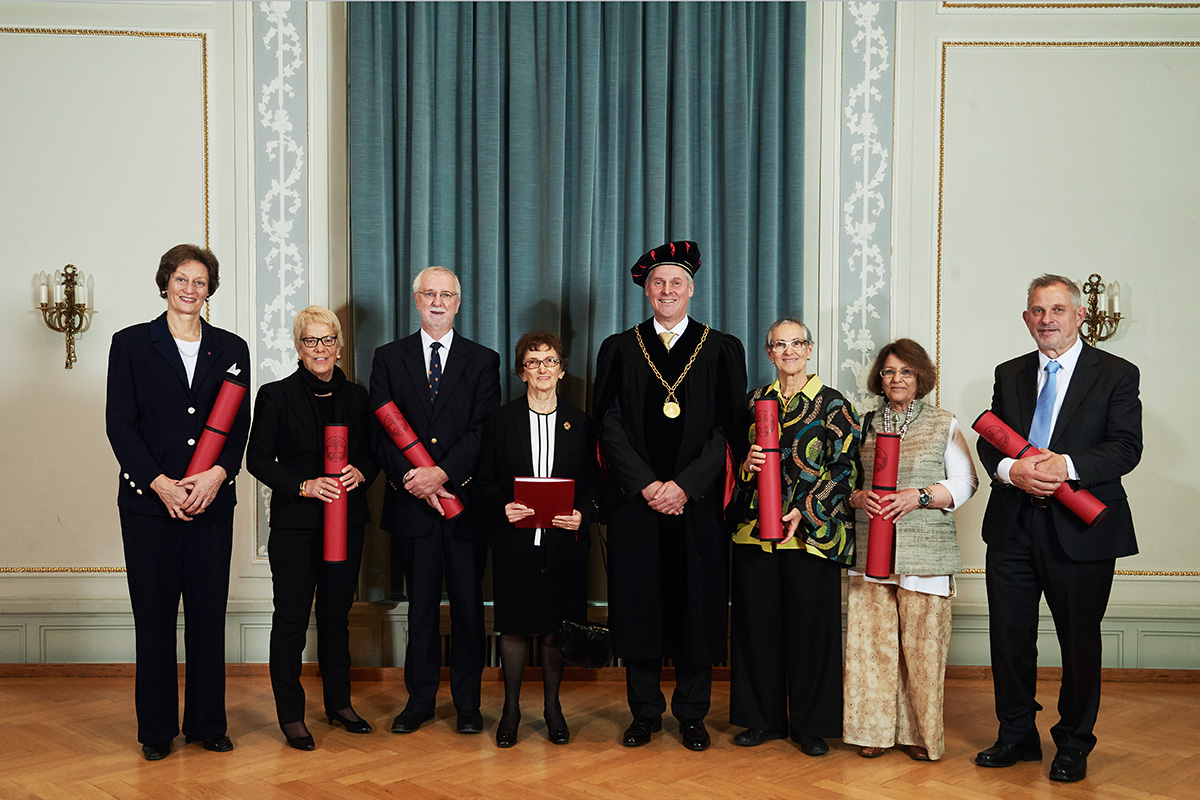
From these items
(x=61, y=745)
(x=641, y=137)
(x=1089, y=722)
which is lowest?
(x=61, y=745)

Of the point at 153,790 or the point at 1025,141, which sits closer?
the point at 153,790

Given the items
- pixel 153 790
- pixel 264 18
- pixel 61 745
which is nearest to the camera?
pixel 153 790

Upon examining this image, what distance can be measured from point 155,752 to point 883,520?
2494mm

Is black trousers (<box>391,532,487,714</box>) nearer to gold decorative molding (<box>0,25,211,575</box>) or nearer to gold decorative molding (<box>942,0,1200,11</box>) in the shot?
gold decorative molding (<box>0,25,211,575</box>)

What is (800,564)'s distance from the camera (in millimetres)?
3049

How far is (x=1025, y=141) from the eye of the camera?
161 inches

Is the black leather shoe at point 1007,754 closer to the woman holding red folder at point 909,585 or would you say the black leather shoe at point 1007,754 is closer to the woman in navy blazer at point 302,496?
the woman holding red folder at point 909,585

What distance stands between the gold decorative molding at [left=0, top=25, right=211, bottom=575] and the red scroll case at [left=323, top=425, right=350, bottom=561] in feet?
4.56

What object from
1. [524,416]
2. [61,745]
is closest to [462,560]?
[524,416]

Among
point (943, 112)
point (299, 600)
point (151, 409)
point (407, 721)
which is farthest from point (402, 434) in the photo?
point (943, 112)

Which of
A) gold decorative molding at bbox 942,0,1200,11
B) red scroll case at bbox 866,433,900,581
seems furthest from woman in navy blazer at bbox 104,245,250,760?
gold decorative molding at bbox 942,0,1200,11

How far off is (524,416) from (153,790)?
1.60 meters

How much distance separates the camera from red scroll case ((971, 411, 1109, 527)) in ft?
9.20

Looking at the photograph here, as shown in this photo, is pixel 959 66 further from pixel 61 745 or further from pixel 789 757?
pixel 61 745
